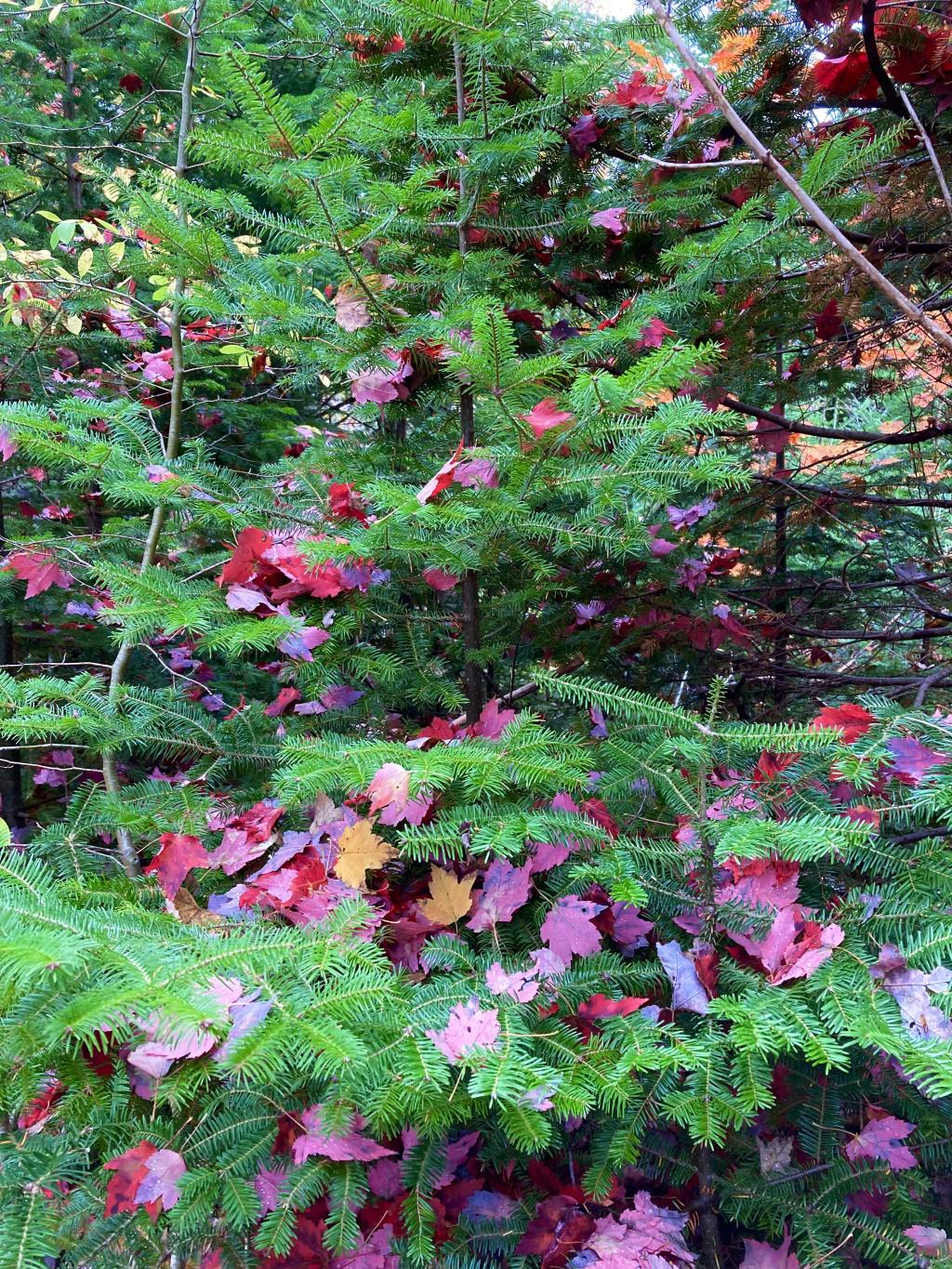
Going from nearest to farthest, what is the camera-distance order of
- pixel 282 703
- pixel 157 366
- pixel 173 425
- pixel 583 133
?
pixel 583 133 → pixel 282 703 → pixel 173 425 → pixel 157 366

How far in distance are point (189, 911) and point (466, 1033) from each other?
2.23 feet

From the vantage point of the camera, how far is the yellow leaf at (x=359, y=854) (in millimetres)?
1464

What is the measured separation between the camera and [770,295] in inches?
99.0

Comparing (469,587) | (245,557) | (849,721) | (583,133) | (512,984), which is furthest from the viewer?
(583,133)

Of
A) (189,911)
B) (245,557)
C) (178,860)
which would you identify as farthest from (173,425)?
(189,911)

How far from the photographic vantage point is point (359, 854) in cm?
147

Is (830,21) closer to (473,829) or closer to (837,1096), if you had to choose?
(473,829)

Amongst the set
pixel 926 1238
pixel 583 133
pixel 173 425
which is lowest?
pixel 926 1238

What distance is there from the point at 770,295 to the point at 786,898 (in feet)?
6.53

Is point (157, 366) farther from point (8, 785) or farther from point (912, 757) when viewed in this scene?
point (912, 757)

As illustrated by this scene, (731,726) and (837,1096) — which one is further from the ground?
(731,726)

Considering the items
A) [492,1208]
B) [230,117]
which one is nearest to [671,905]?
[492,1208]

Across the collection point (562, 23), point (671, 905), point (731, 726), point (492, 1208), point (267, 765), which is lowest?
point (492, 1208)

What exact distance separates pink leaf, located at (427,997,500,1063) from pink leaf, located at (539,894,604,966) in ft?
0.78
